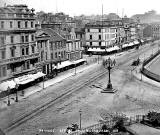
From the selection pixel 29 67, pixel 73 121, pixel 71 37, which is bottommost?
pixel 73 121

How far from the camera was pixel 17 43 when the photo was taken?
4503 cm

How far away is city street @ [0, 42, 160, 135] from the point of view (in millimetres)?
29052

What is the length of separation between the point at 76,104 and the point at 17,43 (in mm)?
15402

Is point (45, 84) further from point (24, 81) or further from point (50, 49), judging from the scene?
point (50, 49)

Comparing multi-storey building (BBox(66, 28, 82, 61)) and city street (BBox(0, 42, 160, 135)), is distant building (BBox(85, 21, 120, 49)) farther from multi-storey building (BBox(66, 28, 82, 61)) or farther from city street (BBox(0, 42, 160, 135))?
city street (BBox(0, 42, 160, 135))

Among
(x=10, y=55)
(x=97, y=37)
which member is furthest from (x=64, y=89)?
(x=97, y=37)


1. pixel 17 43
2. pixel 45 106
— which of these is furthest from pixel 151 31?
pixel 45 106

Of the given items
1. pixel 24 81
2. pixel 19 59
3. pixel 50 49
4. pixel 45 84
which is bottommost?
pixel 45 84

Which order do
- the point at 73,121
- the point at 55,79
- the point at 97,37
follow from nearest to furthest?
1. the point at 73,121
2. the point at 55,79
3. the point at 97,37

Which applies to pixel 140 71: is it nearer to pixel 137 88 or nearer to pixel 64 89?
pixel 137 88

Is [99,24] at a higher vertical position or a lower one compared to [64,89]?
higher

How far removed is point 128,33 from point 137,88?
235 feet

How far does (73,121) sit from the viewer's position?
30000 millimetres

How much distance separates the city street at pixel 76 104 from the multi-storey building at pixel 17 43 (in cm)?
563
